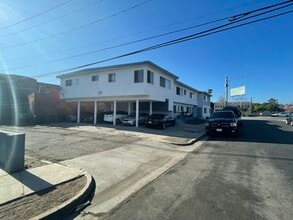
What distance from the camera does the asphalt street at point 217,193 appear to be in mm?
4133

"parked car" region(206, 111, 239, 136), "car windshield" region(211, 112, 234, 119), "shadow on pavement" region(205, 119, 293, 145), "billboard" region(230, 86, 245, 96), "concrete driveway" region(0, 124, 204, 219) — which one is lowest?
"concrete driveway" region(0, 124, 204, 219)

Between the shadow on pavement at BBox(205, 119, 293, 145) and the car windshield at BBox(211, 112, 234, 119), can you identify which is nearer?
the shadow on pavement at BBox(205, 119, 293, 145)

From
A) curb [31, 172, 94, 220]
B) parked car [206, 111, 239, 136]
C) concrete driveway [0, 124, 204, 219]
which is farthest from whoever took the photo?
parked car [206, 111, 239, 136]

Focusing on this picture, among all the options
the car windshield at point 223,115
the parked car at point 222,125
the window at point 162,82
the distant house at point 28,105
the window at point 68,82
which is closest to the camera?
the parked car at point 222,125

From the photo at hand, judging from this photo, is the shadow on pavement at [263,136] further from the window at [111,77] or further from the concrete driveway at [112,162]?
the window at [111,77]

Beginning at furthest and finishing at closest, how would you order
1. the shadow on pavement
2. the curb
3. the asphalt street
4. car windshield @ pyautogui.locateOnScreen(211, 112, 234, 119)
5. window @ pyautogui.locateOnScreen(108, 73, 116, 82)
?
window @ pyautogui.locateOnScreen(108, 73, 116, 82), car windshield @ pyautogui.locateOnScreen(211, 112, 234, 119), the shadow on pavement, the asphalt street, the curb

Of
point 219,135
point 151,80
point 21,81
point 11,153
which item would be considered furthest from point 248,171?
point 21,81

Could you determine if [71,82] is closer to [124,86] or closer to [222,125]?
[124,86]

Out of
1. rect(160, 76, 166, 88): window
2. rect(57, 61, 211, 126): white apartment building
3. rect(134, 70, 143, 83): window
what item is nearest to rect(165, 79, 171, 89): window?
rect(57, 61, 211, 126): white apartment building

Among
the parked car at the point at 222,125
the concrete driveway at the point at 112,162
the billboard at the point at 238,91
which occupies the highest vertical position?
the billboard at the point at 238,91

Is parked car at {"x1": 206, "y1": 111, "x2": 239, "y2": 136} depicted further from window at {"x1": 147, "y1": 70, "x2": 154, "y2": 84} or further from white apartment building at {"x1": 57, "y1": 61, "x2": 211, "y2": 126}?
window at {"x1": 147, "y1": 70, "x2": 154, "y2": 84}

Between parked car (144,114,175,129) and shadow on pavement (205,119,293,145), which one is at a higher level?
parked car (144,114,175,129)

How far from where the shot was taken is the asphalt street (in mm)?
4133

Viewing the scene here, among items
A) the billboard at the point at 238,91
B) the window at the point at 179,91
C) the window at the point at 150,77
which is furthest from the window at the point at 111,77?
the billboard at the point at 238,91
